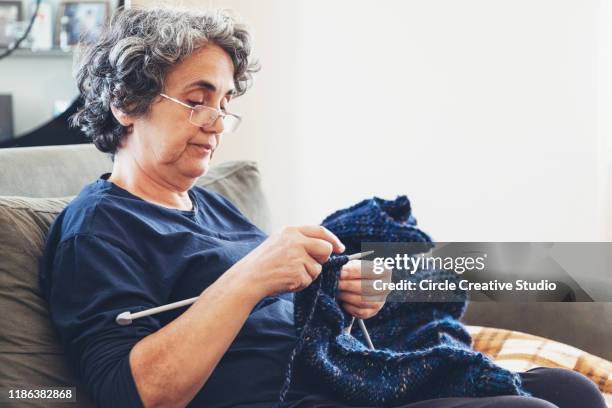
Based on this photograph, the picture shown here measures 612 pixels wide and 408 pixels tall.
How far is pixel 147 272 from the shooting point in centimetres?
119

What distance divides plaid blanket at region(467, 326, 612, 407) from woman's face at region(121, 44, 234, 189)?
0.69 m

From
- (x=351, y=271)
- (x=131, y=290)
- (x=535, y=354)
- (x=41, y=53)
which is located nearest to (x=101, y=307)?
(x=131, y=290)

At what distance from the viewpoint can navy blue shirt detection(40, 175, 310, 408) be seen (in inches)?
43.3

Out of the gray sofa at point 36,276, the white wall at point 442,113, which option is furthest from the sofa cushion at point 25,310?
the white wall at point 442,113

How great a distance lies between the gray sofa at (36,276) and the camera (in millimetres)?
1167

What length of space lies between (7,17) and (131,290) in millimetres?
1124

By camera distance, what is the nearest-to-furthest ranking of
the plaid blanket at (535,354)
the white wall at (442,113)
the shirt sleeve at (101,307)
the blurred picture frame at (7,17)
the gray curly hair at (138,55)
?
the shirt sleeve at (101,307) < the gray curly hair at (138,55) < the plaid blanket at (535,354) < the blurred picture frame at (7,17) < the white wall at (442,113)

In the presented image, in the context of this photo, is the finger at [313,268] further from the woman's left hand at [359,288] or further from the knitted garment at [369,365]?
the woman's left hand at [359,288]

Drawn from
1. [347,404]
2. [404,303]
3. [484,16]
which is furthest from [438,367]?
[484,16]

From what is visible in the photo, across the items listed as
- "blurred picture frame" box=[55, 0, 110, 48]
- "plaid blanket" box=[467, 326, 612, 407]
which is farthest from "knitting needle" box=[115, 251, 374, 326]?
"blurred picture frame" box=[55, 0, 110, 48]

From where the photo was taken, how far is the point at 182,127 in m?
1.32

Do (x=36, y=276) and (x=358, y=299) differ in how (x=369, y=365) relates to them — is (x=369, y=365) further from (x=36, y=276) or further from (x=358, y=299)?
(x=36, y=276)

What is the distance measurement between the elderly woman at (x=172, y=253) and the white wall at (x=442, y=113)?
0.92m

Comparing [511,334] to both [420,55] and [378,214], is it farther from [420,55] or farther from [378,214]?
[420,55]
